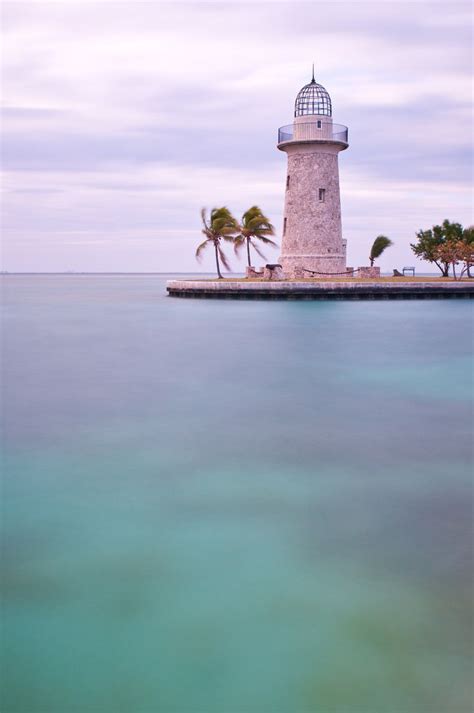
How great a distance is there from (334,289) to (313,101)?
348 inches

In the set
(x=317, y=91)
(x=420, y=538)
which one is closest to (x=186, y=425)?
(x=420, y=538)

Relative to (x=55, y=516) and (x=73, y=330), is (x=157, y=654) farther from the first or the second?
(x=73, y=330)

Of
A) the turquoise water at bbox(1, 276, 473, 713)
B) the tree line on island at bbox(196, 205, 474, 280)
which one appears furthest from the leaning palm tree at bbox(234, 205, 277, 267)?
the turquoise water at bbox(1, 276, 473, 713)

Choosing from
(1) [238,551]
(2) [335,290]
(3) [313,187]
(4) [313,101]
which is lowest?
(1) [238,551]

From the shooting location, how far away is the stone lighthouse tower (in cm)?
2942

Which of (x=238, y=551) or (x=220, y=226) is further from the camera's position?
(x=220, y=226)

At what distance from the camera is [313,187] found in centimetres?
2959

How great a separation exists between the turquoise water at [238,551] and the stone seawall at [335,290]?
49.1ft

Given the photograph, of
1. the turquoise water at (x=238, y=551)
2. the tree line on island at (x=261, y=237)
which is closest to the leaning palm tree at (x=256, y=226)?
the tree line on island at (x=261, y=237)

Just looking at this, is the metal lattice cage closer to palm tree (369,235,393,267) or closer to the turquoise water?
palm tree (369,235,393,267)

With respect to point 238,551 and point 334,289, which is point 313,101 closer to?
point 334,289

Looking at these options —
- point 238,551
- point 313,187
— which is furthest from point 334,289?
point 238,551

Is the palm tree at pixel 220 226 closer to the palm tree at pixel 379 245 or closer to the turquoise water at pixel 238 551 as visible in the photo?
the palm tree at pixel 379 245

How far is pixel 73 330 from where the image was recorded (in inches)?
963
